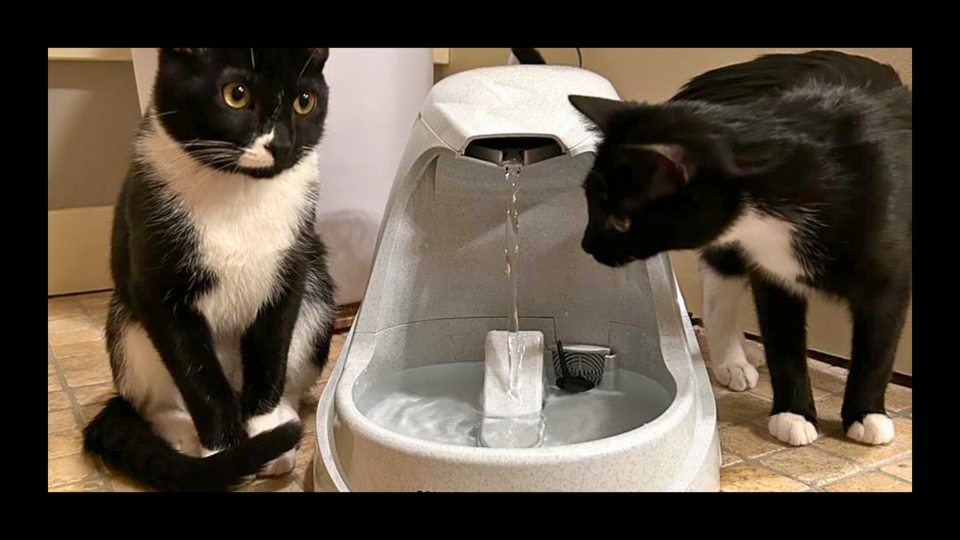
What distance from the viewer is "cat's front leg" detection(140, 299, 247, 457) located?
3.68 feet

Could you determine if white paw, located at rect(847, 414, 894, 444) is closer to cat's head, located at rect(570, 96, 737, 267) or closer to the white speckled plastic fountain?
the white speckled plastic fountain

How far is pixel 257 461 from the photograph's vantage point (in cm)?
107

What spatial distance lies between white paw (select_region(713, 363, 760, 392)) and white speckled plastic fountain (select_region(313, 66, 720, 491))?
215 millimetres

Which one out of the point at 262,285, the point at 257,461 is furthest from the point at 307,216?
the point at 257,461

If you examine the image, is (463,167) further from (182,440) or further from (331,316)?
(182,440)

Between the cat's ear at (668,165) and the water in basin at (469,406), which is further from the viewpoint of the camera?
the water in basin at (469,406)

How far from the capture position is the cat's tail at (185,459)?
1.06 m

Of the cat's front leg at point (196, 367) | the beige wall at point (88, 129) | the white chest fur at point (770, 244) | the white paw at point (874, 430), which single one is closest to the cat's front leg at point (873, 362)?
the white paw at point (874, 430)

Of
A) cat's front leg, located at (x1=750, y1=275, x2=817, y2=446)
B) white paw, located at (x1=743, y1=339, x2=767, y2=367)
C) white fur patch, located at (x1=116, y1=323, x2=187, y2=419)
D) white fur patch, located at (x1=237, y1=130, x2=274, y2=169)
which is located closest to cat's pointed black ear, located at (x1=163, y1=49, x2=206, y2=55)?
white fur patch, located at (x1=237, y1=130, x2=274, y2=169)

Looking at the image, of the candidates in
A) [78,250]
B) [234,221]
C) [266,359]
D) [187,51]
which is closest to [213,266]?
[234,221]

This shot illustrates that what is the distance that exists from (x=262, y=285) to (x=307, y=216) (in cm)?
13

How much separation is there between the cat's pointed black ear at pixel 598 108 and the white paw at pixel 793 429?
565 mm

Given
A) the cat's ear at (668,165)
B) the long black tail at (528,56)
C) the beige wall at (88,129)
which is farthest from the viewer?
the beige wall at (88,129)

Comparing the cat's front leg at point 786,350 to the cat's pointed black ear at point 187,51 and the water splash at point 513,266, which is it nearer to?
the water splash at point 513,266
